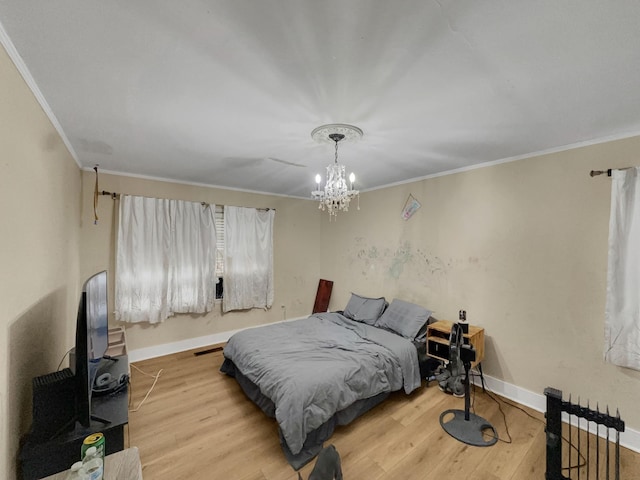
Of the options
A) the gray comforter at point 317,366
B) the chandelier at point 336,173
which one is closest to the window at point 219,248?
the gray comforter at point 317,366

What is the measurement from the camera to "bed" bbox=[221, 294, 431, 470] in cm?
187

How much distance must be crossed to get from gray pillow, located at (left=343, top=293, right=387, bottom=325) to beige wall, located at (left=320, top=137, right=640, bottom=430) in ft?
1.26

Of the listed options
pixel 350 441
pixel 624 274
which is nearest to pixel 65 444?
pixel 350 441

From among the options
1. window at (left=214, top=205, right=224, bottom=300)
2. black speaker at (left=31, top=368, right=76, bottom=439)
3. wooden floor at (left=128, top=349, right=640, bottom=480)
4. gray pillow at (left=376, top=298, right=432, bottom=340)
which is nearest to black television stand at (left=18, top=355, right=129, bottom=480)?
black speaker at (left=31, top=368, right=76, bottom=439)

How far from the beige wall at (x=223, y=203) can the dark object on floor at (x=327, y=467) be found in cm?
342

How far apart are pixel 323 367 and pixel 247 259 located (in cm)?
248

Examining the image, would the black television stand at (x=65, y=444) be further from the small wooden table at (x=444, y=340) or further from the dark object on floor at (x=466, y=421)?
the small wooden table at (x=444, y=340)

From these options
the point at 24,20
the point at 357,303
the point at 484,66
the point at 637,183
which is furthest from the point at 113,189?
the point at 637,183

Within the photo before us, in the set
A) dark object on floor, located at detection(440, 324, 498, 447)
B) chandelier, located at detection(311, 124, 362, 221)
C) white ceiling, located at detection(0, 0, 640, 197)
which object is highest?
white ceiling, located at detection(0, 0, 640, 197)

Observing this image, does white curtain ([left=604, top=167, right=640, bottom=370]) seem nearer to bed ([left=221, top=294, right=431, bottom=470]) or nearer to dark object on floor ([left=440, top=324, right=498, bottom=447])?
dark object on floor ([left=440, top=324, right=498, bottom=447])

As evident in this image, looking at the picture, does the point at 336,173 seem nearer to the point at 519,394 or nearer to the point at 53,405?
the point at 53,405

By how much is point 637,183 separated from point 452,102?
1678 millimetres

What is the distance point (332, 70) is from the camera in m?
1.33

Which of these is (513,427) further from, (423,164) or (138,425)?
(138,425)
